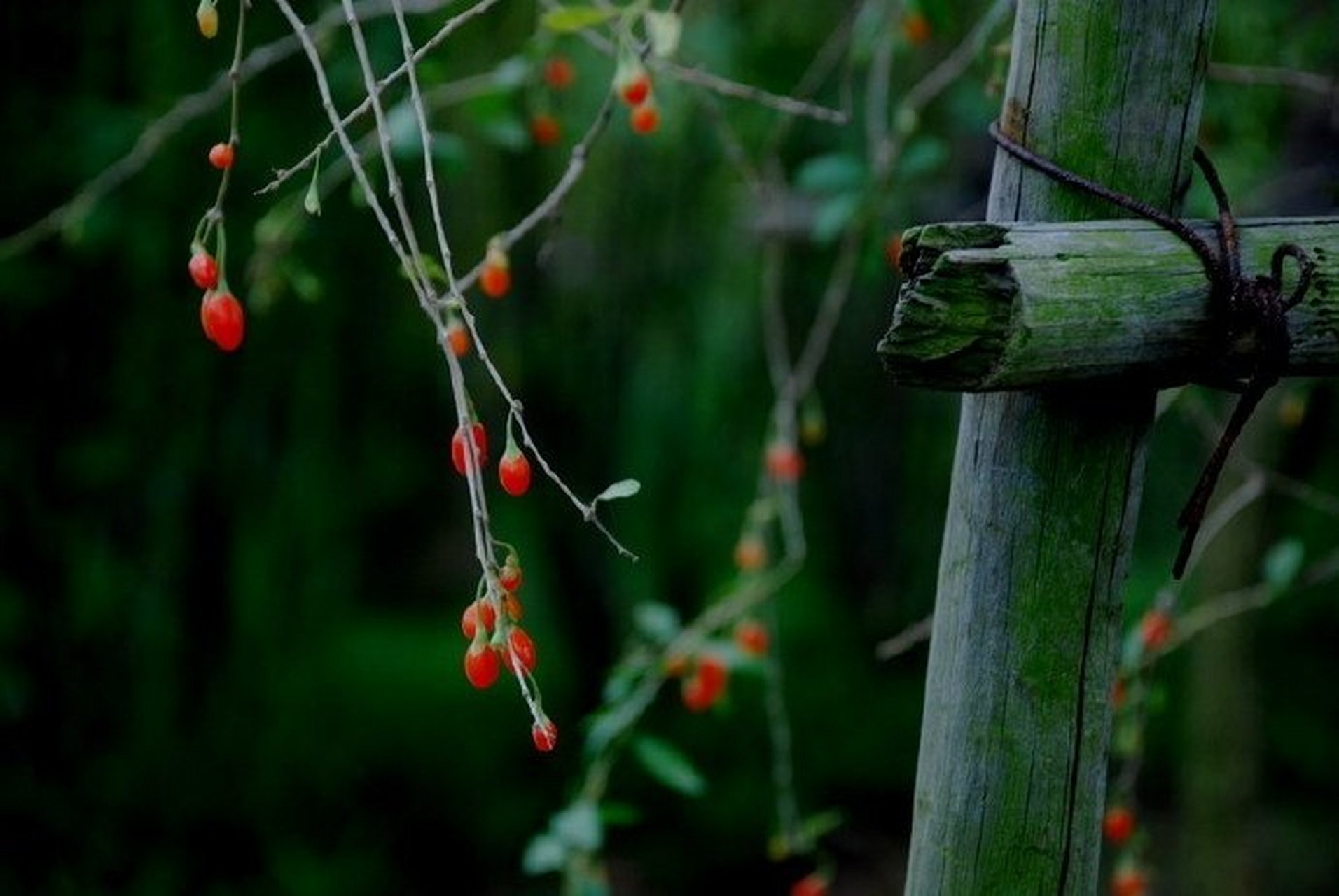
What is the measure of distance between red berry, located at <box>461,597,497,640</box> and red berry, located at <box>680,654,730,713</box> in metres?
0.82

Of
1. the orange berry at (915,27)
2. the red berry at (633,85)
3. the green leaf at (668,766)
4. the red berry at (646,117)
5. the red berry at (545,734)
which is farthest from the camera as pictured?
the orange berry at (915,27)

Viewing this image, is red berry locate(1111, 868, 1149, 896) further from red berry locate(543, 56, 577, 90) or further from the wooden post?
red berry locate(543, 56, 577, 90)

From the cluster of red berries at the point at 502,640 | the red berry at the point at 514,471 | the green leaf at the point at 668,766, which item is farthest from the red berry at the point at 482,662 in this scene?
the green leaf at the point at 668,766

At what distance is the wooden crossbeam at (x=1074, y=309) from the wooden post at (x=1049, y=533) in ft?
0.20

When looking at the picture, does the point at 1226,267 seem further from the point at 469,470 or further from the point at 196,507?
the point at 196,507

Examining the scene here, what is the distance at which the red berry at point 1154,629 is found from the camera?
1.62m

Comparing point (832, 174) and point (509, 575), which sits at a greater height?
point (832, 174)

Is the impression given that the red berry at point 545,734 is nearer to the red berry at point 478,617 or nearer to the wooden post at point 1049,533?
Result: the red berry at point 478,617

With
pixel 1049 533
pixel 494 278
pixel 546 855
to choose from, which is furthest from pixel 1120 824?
pixel 494 278

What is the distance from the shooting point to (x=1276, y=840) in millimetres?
4234

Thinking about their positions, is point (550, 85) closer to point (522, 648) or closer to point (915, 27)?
point (915, 27)

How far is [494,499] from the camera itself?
Result: 4.13 meters

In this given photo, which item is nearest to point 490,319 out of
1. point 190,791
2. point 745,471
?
point 745,471

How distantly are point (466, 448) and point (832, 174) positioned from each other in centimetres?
113
